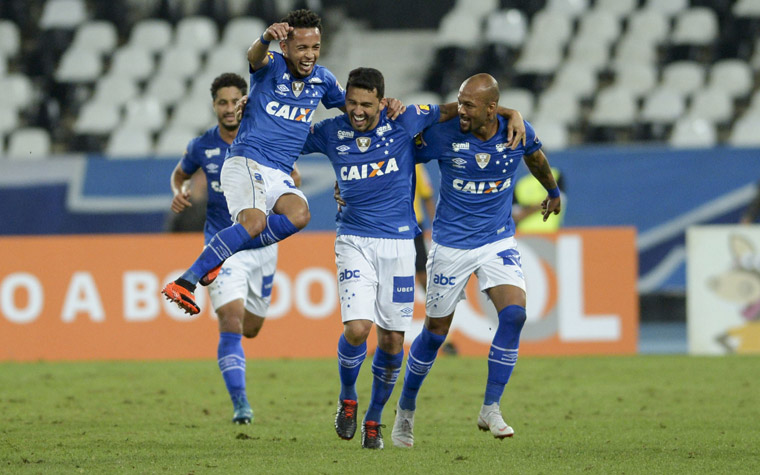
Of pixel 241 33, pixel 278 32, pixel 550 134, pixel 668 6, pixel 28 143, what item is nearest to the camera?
pixel 278 32

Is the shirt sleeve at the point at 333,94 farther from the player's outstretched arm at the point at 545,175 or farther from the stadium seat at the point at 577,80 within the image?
the stadium seat at the point at 577,80

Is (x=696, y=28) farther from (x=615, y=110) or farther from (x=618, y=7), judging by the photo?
(x=615, y=110)

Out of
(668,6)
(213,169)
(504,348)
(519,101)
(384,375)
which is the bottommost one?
(384,375)

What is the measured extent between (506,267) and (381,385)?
3.53ft

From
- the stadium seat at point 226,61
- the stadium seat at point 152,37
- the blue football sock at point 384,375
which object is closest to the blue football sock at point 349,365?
the blue football sock at point 384,375

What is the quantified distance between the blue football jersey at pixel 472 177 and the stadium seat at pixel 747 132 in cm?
895

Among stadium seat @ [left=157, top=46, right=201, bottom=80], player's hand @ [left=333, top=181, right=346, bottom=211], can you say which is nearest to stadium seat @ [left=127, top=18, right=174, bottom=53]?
stadium seat @ [left=157, top=46, right=201, bottom=80]

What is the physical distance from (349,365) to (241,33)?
496 inches

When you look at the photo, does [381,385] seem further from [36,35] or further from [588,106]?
[36,35]

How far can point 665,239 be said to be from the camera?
14.0 meters

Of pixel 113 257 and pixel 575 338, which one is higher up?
pixel 113 257

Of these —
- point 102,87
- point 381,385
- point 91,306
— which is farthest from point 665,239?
point 102,87

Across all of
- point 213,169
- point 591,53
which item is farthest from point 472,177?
point 591,53

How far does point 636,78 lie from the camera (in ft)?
54.6
